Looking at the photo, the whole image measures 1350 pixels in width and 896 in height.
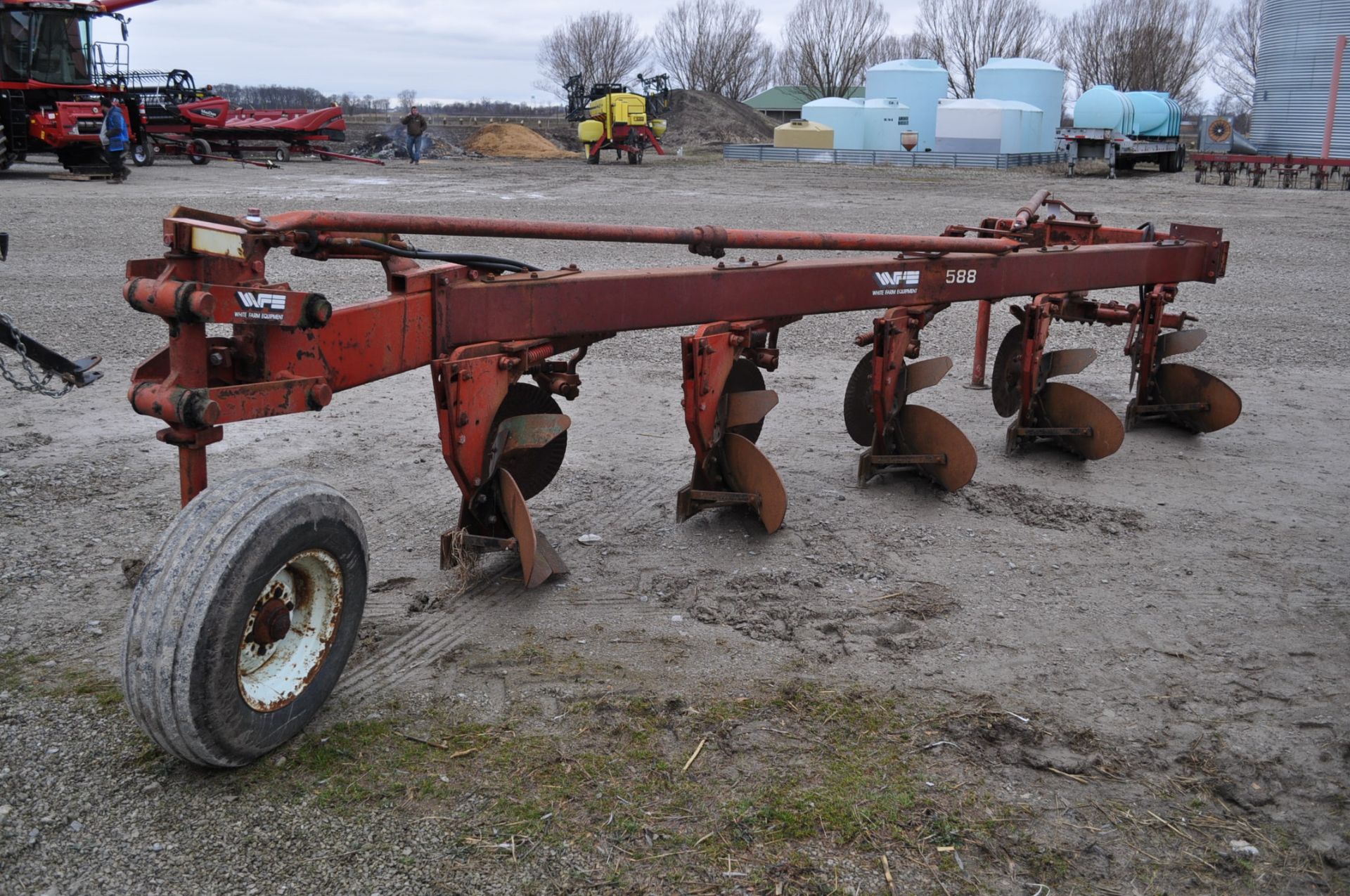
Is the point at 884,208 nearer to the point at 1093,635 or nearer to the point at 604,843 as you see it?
the point at 1093,635

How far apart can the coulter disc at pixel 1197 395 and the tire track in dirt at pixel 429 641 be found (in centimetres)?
382

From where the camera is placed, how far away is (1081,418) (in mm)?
5688

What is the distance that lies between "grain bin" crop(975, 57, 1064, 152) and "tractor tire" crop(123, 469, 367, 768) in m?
34.5

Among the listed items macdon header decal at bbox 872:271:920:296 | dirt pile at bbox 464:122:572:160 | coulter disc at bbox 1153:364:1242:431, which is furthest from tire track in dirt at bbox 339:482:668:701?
dirt pile at bbox 464:122:572:160

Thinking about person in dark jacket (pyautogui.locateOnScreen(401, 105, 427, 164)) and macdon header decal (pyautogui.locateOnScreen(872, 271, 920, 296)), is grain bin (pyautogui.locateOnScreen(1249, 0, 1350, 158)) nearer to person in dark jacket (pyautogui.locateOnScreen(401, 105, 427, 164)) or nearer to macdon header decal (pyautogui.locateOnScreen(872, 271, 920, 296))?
person in dark jacket (pyautogui.locateOnScreen(401, 105, 427, 164))

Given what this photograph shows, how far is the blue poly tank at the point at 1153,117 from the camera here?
2891 cm

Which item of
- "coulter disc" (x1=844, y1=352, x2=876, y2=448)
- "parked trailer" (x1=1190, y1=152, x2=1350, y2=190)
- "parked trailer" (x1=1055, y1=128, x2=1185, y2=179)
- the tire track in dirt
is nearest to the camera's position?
the tire track in dirt

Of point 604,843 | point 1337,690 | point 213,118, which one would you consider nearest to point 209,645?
point 604,843

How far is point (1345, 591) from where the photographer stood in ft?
13.9

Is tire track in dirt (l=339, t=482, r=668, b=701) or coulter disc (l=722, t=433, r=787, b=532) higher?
coulter disc (l=722, t=433, r=787, b=532)

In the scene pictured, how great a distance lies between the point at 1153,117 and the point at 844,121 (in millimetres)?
8514

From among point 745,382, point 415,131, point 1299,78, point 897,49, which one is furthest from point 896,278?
point 897,49

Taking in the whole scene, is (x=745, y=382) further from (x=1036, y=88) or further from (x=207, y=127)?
(x=1036, y=88)

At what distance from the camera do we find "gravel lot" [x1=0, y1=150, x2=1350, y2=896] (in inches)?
103
